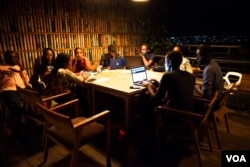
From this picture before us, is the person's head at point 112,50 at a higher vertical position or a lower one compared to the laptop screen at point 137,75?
higher

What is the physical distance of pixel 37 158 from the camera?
230 centimetres

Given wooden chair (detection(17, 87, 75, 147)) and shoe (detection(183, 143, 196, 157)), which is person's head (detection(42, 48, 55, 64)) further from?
shoe (detection(183, 143, 196, 157))

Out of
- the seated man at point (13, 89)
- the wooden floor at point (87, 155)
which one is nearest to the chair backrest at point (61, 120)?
the wooden floor at point (87, 155)

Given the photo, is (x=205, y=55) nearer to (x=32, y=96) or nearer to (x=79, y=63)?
(x=32, y=96)

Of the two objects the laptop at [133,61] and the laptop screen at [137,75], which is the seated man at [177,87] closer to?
the laptop screen at [137,75]

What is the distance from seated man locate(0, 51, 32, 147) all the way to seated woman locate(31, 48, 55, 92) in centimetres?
15

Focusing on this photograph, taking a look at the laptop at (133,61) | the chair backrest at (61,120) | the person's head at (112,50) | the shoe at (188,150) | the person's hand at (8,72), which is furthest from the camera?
the person's head at (112,50)

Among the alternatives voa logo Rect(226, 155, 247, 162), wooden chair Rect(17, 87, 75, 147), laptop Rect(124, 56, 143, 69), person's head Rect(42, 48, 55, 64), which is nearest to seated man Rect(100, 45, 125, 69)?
laptop Rect(124, 56, 143, 69)

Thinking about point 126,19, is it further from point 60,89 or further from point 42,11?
point 60,89

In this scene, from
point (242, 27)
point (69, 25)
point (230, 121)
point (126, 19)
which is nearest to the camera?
point (230, 121)

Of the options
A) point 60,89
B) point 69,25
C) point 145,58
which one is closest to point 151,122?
point 60,89

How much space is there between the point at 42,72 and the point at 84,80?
2.50 ft

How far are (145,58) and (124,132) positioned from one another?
2.43 metres

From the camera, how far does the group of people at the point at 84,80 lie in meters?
2.06
